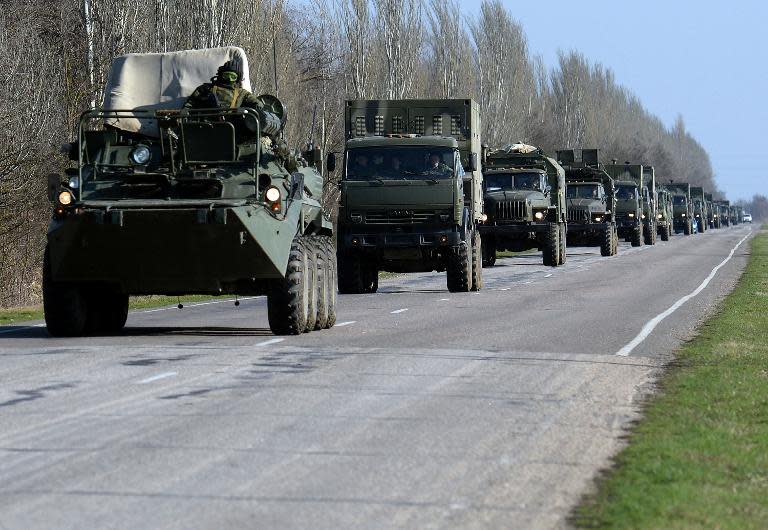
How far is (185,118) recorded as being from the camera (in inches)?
721

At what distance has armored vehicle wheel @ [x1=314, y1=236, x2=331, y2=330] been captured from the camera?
19562mm

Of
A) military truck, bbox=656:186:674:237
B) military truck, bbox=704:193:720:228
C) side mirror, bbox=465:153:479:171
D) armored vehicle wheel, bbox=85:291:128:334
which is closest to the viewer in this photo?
armored vehicle wheel, bbox=85:291:128:334

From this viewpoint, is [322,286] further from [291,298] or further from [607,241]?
[607,241]

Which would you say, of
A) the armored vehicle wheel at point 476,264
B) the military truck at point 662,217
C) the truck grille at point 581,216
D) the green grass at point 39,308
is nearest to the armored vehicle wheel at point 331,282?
the green grass at point 39,308

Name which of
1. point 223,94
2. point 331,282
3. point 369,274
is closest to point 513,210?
point 369,274

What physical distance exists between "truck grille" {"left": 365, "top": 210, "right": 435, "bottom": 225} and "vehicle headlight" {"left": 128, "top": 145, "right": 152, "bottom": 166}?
11181 millimetres

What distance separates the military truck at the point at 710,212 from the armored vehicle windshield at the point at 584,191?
70901 mm

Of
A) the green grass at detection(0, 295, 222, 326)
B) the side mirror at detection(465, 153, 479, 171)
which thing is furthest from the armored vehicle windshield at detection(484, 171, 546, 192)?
the green grass at detection(0, 295, 222, 326)

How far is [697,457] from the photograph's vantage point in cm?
938

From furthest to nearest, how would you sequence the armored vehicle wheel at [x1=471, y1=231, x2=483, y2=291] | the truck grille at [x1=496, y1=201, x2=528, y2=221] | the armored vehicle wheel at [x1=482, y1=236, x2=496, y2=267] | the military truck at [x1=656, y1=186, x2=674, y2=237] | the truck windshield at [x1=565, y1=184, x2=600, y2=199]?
the military truck at [x1=656, y1=186, x2=674, y2=237]
the truck windshield at [x1=565, y1=184, x2=600, y2=199]
the armored vehicle wheel at [x1=482, y1=236, x2=496, y2=267]
the truck grille at [x1=496, y1=201, x2=528, y2=221]
the armored vehicle wheel at [x1=471, y1=231, x2=483, y2=291]

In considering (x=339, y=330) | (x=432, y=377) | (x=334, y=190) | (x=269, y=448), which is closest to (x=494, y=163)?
(x=334, y=190)

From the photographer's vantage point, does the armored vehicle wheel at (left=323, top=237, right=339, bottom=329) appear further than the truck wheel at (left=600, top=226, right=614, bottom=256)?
No

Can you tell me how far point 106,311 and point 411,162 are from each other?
10657 millimetres

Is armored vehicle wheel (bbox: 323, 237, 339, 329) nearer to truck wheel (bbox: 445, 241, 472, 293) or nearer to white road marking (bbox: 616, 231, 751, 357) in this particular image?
white road marking (bbox: 616, 231, 751, 357)
